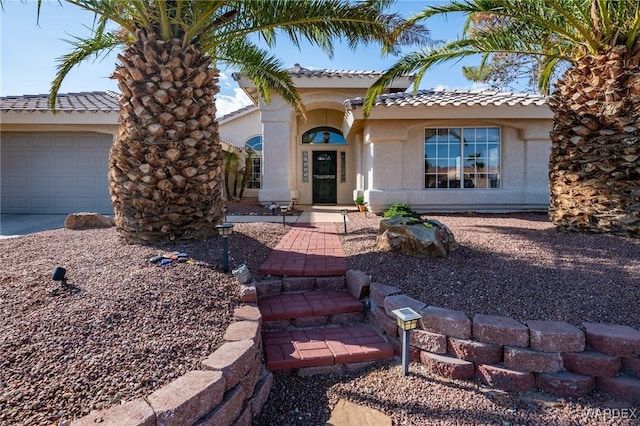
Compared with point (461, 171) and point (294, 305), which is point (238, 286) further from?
point (461, 171)

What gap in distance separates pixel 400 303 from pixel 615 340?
1.75m

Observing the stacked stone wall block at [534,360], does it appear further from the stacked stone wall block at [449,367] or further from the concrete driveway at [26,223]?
the concrete driveway at [26,223]

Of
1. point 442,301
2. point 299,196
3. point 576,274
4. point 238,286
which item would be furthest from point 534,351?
point 299,196

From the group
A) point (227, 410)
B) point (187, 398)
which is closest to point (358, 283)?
point (227, 410)

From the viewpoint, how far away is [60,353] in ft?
7.88

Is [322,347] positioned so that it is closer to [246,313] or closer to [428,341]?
[246,313]

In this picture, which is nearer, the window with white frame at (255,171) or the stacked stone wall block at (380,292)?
the stacked stone wall block at (380,292)

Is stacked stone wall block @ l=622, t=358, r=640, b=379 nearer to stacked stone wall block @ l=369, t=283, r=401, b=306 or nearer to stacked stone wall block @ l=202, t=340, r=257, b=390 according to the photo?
stacked stone wall block @ l=369, t=283, r=401, b=306

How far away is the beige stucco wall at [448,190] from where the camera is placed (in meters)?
10.6

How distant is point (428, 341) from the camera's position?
10.5ft

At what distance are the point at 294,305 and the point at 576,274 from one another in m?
3.34

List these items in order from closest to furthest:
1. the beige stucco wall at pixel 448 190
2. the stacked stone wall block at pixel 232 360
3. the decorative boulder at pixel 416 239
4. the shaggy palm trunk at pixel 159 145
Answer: the stacked stone wall block at pixel 232 360 → the decorative boulder at pixel 416 239 → the shaggy palm trunk at pixel 159 145 → the beige stucco wall at pixel 448 190

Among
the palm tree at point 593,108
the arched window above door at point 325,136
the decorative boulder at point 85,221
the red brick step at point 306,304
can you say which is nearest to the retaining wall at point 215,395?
the red brick step at point 306,304

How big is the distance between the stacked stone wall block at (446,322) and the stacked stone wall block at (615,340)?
0.98 m
